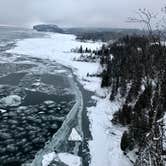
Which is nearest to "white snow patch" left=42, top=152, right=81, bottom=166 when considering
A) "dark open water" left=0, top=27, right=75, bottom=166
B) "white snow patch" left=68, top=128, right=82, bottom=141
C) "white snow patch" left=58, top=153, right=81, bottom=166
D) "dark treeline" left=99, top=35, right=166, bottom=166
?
"white snow patch" left=58, top=153, right=81, bottom=166

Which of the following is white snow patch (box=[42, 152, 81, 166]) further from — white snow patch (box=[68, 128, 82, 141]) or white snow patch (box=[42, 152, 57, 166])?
white snow patch (box=[68, 128, 82, 141])

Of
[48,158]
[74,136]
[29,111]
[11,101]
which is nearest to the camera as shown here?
[48,158]

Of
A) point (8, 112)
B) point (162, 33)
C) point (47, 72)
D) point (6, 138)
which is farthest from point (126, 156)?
point (47, 72)

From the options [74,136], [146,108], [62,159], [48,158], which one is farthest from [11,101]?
[146,108]

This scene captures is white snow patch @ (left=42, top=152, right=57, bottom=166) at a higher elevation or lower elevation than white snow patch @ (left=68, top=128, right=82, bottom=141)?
lower

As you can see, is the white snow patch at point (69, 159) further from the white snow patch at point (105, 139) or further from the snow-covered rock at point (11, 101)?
the snow-covered rock at point (11, 101)

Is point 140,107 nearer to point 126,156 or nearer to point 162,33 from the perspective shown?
point 126,156

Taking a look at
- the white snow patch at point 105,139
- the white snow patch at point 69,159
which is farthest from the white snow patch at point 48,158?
the white snow patch at point 105,139

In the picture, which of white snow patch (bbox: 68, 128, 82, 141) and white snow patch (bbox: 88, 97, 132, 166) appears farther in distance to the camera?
white snow patch (bbox: 68, 128, 82, 141)

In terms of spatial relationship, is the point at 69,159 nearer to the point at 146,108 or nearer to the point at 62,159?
the point at 62,159
